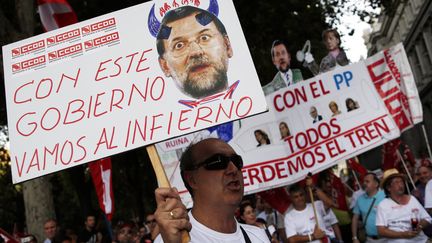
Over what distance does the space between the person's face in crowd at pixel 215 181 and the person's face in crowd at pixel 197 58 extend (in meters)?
0.28

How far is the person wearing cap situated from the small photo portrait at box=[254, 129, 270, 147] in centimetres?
176

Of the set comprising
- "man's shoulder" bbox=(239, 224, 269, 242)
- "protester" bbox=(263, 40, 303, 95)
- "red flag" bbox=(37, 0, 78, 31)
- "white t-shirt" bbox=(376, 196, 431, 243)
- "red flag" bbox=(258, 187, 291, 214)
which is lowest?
"white t-shirt" bbox=(376, 196, 431, 243)

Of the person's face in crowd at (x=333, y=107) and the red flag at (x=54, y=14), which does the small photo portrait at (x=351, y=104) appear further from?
the red flag at (x=54, y=14)

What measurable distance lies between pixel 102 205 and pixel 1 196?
2610 cm

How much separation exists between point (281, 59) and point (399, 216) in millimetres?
3122

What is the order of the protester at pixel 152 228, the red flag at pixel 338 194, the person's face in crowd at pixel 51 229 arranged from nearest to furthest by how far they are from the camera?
the protester at pixel 152 228 → the person's face in crowd at pixel 51 229 → the red flag at pixel 338 194

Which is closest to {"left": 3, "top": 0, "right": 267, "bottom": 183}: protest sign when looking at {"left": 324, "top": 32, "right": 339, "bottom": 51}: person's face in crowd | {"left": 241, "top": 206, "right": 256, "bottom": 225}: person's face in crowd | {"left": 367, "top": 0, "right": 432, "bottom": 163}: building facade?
{"left": 241, "top": 206, "right": 256, "bottom": 225}: person's face in crowd

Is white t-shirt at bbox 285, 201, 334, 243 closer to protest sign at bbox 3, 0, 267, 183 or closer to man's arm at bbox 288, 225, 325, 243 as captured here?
man's arm at bbox 288, 225, 325, 243

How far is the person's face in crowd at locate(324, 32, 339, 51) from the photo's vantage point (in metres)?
7.83

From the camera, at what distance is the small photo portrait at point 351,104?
712cm

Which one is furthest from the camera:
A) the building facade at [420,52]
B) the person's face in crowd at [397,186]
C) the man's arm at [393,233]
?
the building facade at [420,52]

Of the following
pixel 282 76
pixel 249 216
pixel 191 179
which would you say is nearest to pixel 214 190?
pixel 191 179

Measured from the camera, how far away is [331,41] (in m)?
7.93

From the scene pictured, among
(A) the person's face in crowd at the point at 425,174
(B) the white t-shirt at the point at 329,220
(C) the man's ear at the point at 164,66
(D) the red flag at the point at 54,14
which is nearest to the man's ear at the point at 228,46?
(C) the man's ear at the point at 164,66
